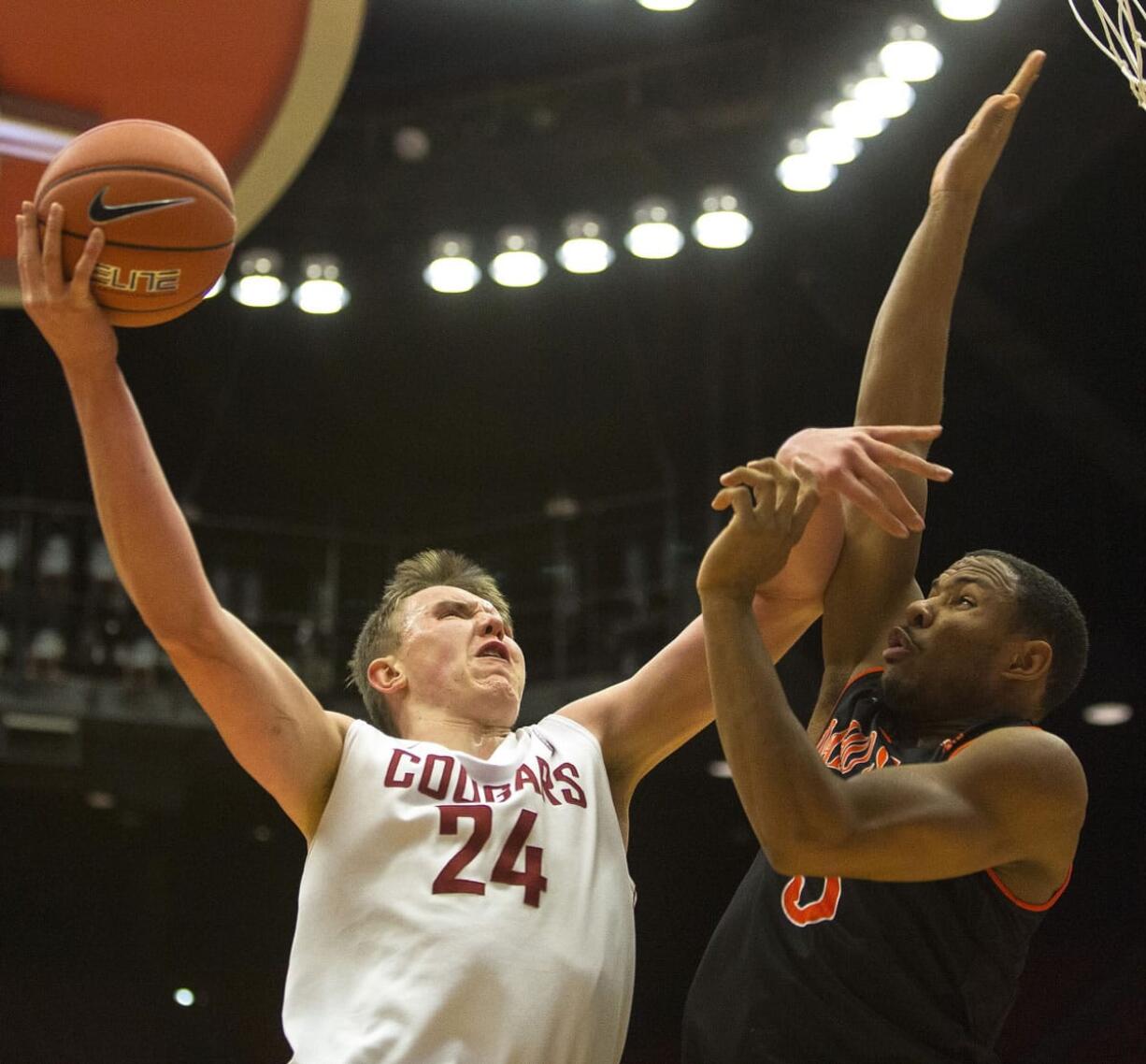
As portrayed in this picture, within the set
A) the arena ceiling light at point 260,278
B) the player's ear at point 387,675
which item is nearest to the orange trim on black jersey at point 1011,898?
the player's ear at point 387,675

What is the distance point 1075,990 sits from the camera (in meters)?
9.80

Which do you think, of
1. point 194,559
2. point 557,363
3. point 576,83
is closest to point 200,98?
point 194,559

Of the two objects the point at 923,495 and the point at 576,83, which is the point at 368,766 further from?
the point at 576,83

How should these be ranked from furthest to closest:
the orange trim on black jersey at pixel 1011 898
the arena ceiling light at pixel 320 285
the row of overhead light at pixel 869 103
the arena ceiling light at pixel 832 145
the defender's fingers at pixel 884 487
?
1. the arena ceiling light at pixel 320 285
2. the arena ceiling light at pixel 832 145
3. the row of overhead light at pixel 869 103
4. the orange trim on black jersey at pixel 1011 898
5. the defender's fingers at pixel 884 487

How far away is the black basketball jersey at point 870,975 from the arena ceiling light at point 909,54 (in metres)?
5.96

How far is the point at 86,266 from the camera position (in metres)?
2.70

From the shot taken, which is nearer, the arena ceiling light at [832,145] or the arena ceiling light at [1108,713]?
the arena ceiling light at [832,145]

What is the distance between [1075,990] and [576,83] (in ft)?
20.4

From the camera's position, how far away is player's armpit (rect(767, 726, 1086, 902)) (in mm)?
2336

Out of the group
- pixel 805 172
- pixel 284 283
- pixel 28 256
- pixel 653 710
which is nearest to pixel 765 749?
pixel 653 710

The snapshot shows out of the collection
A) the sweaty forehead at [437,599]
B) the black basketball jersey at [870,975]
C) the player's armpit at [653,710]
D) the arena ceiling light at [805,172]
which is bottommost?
the black basketball jersey at [870,975]

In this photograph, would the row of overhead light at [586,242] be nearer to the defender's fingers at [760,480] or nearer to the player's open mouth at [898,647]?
the player's open mouth at [898,647]

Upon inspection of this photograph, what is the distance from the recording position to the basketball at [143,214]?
2.80 m

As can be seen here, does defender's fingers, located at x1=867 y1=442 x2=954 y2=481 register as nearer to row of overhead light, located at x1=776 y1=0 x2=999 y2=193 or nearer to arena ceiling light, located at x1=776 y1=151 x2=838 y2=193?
row of overhead light, located at x1=776 y1=0 x2=999 y2=193
